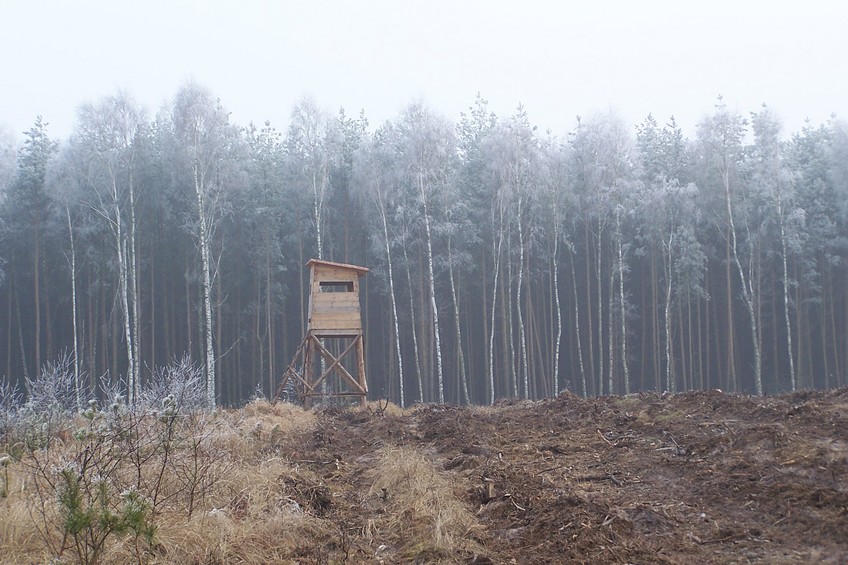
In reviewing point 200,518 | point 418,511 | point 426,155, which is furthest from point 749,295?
point 200,518

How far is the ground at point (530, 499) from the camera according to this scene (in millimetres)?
3984

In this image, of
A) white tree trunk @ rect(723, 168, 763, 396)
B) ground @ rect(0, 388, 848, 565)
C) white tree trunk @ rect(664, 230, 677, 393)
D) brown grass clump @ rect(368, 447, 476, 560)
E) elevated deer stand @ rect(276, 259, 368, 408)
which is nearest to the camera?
ground @ rect(0, 388, 848, 565)

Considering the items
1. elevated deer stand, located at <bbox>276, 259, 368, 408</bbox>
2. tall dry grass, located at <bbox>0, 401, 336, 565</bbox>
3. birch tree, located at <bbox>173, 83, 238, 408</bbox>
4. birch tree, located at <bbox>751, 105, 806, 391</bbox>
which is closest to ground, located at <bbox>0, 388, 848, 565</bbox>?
tall dry grass, located at <bbox>0, 401, 336, 565</bbox>

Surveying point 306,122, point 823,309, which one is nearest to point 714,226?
point 823,309

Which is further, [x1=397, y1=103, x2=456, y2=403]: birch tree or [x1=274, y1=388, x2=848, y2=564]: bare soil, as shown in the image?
[x1=397, y1=103, x2=456, y2=403]: birch tree

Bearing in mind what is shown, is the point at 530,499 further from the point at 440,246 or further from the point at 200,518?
the point at 440,246

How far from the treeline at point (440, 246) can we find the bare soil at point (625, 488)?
15157 mm

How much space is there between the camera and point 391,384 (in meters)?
26.0

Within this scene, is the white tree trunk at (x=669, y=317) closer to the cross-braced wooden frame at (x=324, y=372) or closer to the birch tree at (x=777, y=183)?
the birch tree at (x=777, y=183)

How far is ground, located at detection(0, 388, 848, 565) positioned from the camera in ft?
13.1

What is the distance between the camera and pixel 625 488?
17.7 feet

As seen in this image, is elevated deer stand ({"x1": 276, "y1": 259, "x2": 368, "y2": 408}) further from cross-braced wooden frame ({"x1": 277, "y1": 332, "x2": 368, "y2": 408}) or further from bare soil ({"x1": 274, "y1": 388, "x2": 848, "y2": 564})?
bare soil ({"x1": 274, "y1": 388, "x2": 848, "y2": 564})

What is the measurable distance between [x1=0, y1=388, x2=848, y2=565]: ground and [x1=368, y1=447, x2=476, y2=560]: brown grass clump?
0.7 inches

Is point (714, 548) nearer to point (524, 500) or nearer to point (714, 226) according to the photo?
point (524, 500)
